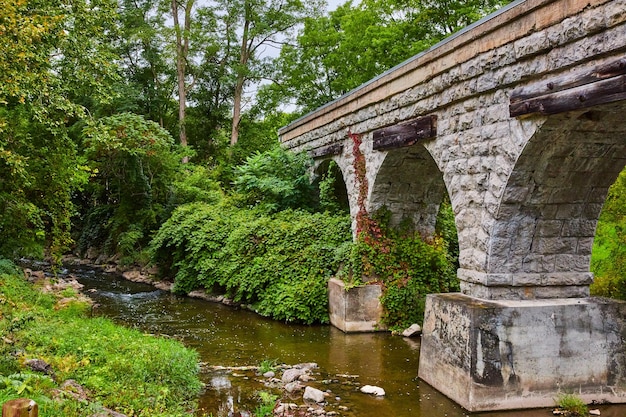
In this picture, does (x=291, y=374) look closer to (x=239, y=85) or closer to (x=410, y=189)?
(x=410, y=189)

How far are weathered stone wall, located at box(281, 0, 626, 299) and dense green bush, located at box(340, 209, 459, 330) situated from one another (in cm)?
303

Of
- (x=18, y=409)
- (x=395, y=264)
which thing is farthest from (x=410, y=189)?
(x=18, y=409)

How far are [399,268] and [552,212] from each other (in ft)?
13.9

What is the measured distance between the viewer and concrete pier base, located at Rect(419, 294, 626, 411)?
18.6ft

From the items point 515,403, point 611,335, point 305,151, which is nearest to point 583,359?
point 611,335

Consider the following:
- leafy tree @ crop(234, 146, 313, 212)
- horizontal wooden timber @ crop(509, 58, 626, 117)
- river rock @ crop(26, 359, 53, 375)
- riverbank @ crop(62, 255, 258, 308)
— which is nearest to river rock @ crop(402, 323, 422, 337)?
riverbank @ crop(62, 255, 258, 308)

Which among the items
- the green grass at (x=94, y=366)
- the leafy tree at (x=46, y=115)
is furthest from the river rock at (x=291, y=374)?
the leafy tree at (x=46, y=115)

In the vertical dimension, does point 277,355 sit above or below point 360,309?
below

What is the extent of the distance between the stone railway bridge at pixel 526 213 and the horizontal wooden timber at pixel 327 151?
466 centimetres

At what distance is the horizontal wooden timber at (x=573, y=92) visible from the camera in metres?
4.40

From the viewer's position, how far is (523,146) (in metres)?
5.56

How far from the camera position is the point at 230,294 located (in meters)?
12.6

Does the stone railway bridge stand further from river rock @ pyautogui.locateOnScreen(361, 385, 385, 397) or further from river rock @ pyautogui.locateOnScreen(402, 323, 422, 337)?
river rock @ pyautogui.locateOnScreen(402, 323, 422, 337)

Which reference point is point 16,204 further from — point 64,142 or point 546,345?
point 546,345
